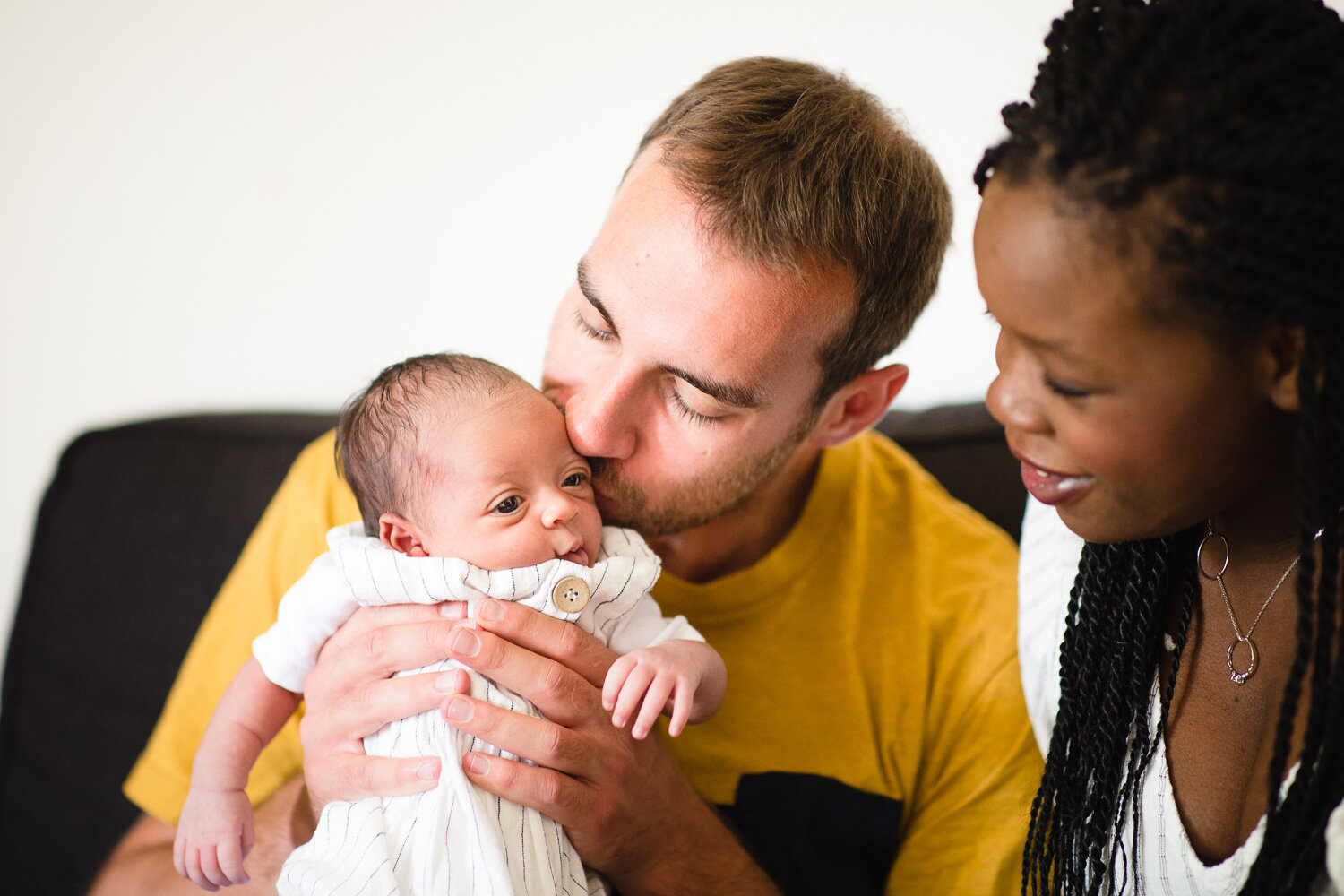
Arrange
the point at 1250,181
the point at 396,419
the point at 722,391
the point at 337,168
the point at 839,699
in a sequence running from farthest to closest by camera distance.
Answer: the point at 337,168 < the point at 839,699 < the point at 722,391 < the point at 396,419 < the point at 1250,181

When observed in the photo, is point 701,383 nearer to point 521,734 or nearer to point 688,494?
point 688,494

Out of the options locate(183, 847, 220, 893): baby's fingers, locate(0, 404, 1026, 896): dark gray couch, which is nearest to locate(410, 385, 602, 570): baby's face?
locate(183, 847, 220, 893): baby's fingers

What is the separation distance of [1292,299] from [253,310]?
2224 mm

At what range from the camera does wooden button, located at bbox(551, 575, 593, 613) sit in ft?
3.97

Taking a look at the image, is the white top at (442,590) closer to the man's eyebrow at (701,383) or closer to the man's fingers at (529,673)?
the man's fingers at (529,673)

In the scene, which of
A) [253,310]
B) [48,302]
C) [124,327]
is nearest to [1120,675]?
[253,310]

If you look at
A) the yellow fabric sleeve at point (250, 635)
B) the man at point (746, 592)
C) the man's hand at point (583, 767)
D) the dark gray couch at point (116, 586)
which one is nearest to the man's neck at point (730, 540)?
the man at point (746, 592)

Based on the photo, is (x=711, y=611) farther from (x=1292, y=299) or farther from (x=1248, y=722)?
(x=1292, y=299)

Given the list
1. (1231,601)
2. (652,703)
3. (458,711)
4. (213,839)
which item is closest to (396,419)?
(458,711)

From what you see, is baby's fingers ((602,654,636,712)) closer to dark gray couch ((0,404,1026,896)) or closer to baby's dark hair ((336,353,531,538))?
baby's dark hair ((336,353,531,538))

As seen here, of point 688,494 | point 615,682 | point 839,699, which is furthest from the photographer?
point 839,699

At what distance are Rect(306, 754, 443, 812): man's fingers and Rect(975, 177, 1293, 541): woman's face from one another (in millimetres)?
817

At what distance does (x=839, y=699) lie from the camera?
5.27 feet

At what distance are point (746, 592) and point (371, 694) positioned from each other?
2.25ft
